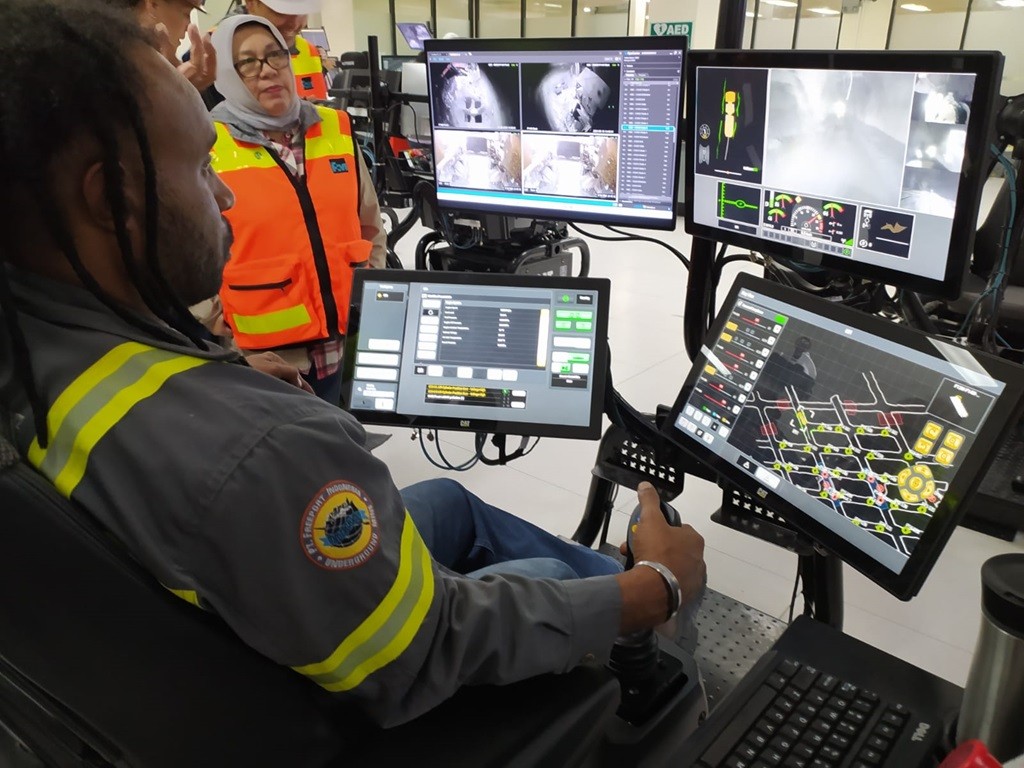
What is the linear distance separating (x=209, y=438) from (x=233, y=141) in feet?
5.28

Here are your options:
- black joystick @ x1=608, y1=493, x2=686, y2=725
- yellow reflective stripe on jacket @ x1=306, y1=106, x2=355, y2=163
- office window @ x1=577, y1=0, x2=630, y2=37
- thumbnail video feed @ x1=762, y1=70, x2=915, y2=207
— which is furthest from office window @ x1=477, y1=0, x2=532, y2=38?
black joystick @ x1=608, y1=493, x2=686, y2=725

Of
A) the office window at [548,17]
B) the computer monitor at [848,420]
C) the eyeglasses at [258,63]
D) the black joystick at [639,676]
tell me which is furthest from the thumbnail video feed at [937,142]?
the office window at [548,17]

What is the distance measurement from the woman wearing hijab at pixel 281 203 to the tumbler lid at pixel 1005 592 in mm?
1585

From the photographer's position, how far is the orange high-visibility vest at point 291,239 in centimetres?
205

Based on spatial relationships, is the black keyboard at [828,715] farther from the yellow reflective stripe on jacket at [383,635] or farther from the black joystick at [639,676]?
the yellow reflective stripe on jacket at [383,635]

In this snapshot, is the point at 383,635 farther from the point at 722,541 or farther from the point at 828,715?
the point at 722,541

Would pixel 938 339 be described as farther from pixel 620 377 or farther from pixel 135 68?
pixel 620 377

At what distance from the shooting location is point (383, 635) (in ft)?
2.40

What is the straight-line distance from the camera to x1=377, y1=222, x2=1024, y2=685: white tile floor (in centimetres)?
199

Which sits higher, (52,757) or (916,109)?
(916,109)

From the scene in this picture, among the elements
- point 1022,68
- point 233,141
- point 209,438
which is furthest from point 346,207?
point 1022,68

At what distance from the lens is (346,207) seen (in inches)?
87.4

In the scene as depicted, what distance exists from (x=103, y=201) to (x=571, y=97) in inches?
39.0

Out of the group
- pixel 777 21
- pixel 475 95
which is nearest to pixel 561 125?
pixel 475 95
